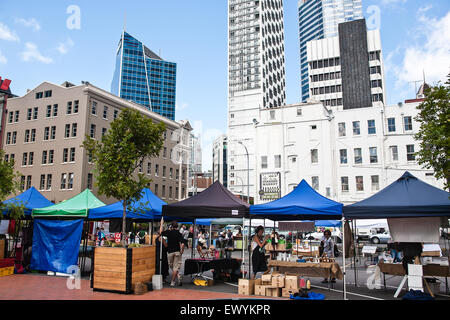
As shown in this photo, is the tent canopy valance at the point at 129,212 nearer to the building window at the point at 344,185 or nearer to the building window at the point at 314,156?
the building window at the point at 314,156

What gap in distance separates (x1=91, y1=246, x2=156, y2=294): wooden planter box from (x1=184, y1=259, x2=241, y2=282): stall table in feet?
6.54

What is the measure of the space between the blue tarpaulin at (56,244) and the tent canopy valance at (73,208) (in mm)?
286

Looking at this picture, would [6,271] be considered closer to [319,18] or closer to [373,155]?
[373,155]

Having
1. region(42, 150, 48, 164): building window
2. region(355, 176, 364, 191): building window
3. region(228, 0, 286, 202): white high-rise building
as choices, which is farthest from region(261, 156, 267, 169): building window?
region(228, 0, 286, 202): white high-rise building

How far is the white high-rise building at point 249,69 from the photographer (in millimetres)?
103312

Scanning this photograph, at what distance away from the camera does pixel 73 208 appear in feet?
Result: 47.6

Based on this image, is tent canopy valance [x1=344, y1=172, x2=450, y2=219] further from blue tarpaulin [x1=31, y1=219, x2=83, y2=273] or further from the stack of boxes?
blue tarpaulin [x1=31, y1=219, x2=83, y2=273]

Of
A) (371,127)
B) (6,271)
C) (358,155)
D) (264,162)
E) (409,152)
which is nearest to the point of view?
(6,271)

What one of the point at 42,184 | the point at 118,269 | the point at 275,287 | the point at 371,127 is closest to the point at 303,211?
the point at 275,287

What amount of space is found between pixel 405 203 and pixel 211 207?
5.72m

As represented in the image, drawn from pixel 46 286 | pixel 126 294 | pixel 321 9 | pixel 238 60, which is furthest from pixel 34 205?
pixel 321 9

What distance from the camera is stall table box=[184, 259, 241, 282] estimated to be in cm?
1270

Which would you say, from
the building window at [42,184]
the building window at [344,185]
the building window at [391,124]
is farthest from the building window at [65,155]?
the building window at [391,124]

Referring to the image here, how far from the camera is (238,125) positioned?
106 m
